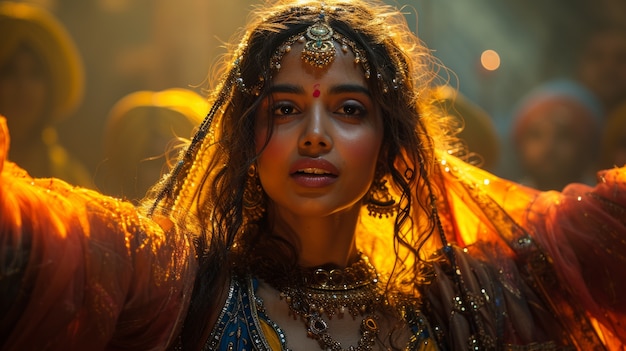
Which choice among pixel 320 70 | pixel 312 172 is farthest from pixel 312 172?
pixel 320 70

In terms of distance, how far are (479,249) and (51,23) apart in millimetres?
2670

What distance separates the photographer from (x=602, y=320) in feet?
7.14

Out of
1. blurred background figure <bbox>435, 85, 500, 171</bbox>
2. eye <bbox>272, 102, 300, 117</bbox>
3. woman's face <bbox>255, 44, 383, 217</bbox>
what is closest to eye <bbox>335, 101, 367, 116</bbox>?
woman's face <bbox>255, 44, 383, 217</bbox>

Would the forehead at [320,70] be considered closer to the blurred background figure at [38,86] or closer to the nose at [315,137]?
the nose at [315,137]

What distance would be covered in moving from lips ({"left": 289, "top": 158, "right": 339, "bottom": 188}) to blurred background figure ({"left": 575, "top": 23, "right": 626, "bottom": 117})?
374 cm

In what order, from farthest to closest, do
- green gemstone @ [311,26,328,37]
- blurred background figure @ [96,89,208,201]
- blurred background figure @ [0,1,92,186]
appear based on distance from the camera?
1. blurred background figure @ [0,1,92,186]
2. blurred background figure @ [96,89,208,201]
3. green gemstone @ [311,26,328,37]

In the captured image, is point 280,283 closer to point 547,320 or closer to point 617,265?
point 547,320

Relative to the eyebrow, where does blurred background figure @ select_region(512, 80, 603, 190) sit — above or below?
above

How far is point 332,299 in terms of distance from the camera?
209 centimetres

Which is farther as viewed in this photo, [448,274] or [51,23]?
[51,23]

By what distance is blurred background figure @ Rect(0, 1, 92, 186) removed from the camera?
12.6 ft

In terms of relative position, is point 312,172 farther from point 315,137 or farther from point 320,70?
point 320,70

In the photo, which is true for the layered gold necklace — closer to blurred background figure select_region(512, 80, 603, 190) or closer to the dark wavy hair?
the dark wavy hair

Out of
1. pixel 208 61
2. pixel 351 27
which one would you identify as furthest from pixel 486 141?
pixel 351 27
